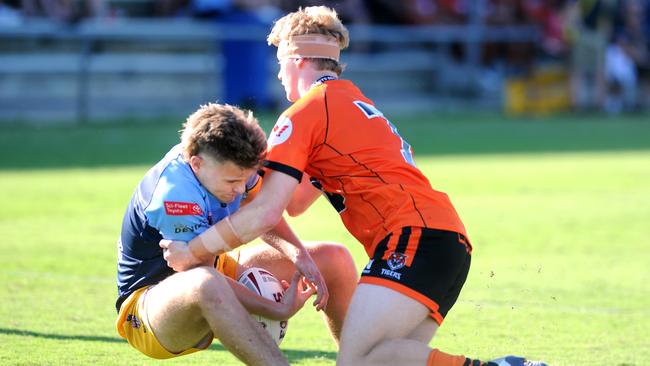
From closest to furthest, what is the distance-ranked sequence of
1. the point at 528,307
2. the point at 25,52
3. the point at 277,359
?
the point at 277,359 < the point at 528,307 < the point at 25,52

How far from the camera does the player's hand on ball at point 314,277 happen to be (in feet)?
18.2

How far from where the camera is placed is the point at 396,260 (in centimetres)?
520

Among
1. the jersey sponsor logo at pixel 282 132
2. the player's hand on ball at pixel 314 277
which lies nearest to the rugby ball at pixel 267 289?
the player's hand on ball at pixel 314 277

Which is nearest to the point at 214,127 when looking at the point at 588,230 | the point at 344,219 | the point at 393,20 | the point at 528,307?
the point at 344,219

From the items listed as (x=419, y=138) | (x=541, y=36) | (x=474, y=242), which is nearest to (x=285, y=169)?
(x=474, y=242)

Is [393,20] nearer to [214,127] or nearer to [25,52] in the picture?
[25,52]

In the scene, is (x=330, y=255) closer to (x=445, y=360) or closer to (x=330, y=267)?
(x=330, y=267)

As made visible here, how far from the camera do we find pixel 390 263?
520 centimetres

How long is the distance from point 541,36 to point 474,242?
18.3 m

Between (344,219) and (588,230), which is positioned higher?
(344,219)

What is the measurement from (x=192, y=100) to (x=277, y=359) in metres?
17.4

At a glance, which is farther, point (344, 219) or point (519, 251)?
point (519, 251)

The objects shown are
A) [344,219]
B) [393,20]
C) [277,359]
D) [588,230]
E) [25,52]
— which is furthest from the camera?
[393,20]

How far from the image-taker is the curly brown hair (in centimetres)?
509
